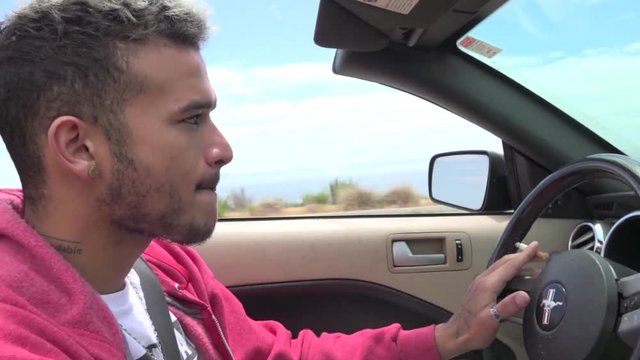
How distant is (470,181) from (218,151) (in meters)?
1.58

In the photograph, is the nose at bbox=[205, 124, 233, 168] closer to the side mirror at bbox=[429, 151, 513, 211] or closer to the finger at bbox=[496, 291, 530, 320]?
the finger at bbox=[496, 291, 530, 320]

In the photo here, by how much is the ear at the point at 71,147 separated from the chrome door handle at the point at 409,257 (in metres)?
1.53

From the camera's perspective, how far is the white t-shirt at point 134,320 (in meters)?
1.21

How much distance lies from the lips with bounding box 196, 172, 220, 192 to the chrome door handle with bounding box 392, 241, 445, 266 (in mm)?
1343

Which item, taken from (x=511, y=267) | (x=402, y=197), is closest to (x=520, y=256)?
(x=511, y=267)

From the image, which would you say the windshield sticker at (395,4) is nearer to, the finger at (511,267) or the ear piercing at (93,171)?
the finger at (511,267)

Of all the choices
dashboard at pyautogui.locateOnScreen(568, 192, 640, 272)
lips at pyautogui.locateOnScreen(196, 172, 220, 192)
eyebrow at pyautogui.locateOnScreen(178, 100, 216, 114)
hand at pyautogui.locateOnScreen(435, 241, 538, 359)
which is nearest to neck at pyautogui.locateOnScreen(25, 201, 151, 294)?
lips at pyautogui.locateOnScreen(196, 172, 220, 192)

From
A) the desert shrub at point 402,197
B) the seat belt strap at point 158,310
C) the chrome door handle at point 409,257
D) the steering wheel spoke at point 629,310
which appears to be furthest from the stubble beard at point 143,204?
the desert shrub at point 402,197

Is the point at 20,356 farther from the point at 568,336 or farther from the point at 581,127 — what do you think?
the point at 581,127

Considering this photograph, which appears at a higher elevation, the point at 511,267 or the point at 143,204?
the point at 143,204

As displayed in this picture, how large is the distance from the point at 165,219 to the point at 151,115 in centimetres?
19

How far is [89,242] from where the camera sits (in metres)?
1.13

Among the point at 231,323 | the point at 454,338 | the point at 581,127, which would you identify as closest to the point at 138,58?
the point at 231,323

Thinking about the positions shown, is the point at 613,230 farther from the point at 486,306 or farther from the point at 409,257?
the point at 409,257
